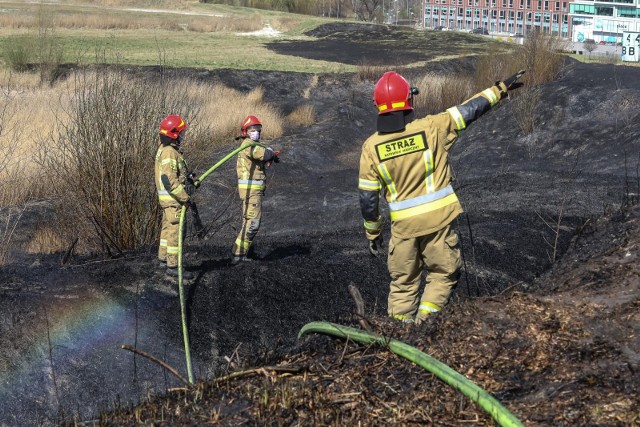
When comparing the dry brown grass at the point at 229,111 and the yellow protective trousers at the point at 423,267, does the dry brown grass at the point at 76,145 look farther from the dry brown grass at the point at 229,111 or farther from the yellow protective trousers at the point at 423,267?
the yellow protective trousers at the point at 423,267

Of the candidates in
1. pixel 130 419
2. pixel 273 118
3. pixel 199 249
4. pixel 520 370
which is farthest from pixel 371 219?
pixel 273 118

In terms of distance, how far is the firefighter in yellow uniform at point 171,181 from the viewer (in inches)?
344

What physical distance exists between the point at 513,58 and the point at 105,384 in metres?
17.9

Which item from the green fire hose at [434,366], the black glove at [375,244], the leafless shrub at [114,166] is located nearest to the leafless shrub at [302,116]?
the leafless shrub at [114,166]

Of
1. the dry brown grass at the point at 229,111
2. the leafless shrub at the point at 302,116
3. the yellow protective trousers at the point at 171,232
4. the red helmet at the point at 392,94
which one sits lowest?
the leafless shrub at the point at 302,116

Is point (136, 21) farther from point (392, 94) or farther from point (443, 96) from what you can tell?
point (392, 94)

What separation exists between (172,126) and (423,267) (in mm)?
3457

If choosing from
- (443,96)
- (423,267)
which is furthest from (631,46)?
(423,267)

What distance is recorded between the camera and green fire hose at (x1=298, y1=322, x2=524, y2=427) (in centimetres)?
405

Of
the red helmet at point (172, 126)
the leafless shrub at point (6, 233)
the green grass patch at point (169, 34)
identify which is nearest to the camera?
the red helmet at point (172, 126)

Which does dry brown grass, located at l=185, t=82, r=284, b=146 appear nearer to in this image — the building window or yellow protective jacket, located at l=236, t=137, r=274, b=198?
yellow protective jacket, located at l=236, t=137, r=274, b=198

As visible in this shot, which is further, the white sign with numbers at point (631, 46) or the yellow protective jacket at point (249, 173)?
the white sign with numbers at point (631, 46)

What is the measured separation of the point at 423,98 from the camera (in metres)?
24.7

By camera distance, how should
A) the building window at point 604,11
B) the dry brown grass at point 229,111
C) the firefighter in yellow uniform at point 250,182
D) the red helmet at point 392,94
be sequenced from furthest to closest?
the building window at point 604,11
the dry brown grass at point 229,111
the firefighter in yellow uniform at point 250,182
the red helmet at point 392,94
